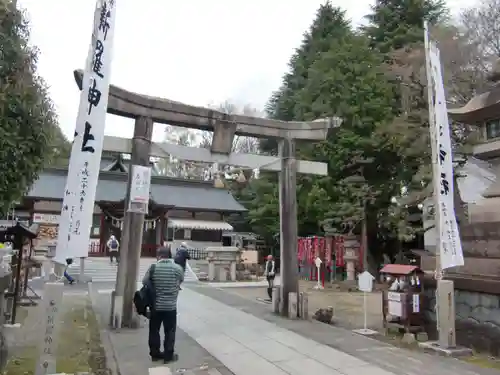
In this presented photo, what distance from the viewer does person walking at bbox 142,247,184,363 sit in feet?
20.0

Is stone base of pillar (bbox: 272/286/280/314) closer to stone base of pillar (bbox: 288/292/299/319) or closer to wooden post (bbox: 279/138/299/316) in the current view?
wooden post (bbox: 279/138/299/316)

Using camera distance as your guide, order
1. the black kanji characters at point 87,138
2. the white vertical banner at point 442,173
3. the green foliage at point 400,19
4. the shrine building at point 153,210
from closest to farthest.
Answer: the black kanji characters at point 87,138 → the white vertical banner at point 442,173 → the green foliage at point 400,19 → the shrine building at point 153,210

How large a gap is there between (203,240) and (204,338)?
24953 mm

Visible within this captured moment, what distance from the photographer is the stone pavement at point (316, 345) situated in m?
6.26

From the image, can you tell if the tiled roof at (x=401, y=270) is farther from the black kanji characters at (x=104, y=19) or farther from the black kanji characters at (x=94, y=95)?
the black kanji characters at (x=104, y=19)

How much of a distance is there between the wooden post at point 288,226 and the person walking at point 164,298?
4.65 m

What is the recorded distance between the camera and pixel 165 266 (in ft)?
20.4

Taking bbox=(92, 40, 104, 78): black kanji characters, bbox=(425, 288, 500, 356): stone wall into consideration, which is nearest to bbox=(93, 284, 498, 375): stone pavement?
bbox=(425, 288, 500, 356): stone wall

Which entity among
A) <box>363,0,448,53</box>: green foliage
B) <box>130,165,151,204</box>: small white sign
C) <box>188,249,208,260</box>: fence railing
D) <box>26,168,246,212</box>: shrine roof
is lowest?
<box>188,249,208,260</box>: fence railing

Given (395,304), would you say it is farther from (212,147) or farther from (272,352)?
(212,147)

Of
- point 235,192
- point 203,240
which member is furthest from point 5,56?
point 235,192

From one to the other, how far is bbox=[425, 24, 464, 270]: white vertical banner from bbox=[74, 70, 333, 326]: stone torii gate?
3.44 meters

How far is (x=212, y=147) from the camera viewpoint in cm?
1011

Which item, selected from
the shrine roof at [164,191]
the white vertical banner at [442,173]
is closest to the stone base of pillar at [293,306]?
the white vertical banner at [442,173]
